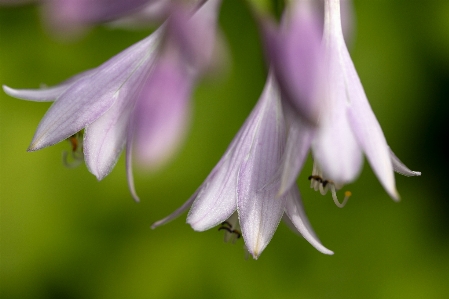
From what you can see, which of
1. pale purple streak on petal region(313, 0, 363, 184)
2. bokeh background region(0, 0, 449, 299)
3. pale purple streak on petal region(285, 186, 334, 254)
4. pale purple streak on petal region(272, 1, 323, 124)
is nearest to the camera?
pale purple streak on petal region(272, 1, 323, 124)

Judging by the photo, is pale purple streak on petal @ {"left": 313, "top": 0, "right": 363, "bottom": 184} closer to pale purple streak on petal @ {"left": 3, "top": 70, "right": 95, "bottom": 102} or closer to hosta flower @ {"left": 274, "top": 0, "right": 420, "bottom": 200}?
hosta flower @ {"left": 274, "top": 0, "right": 420, "bottom": 200}

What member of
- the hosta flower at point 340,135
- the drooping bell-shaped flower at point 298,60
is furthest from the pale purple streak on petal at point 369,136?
the drooping bell-shaped flower at point 298,60

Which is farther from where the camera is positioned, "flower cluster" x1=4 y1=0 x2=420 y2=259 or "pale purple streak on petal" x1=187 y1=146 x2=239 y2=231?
"pale purple streak on petal" x1=187 y1=146 x2=239 y2=231

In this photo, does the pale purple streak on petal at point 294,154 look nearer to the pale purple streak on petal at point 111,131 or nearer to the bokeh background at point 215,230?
the pale purple streak on petal at point 111,131

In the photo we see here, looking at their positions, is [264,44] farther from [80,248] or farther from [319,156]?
[80,248]

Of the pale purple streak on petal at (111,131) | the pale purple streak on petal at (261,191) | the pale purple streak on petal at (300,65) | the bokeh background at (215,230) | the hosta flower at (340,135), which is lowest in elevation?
the bokeh background at (215,230)

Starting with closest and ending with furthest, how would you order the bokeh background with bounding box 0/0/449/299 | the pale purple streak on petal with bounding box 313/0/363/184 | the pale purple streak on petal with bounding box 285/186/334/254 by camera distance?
the pale purple streak on petal with bounding box 313/0/363/184
the pale purple streak on petal with bounding box 285/186/334/254
the bokeh background with bounding box 0/0/449/299

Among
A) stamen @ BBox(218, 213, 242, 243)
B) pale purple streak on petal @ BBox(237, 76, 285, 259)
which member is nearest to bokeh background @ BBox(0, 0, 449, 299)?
stamen @ BBox(218, 213, 242, 243)

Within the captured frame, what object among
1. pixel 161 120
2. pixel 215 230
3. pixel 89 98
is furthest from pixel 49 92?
pixel 215 230

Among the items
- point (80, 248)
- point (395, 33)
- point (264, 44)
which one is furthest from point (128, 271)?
point (264, 44)

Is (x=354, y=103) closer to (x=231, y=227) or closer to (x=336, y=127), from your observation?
(x=336, y=127)
